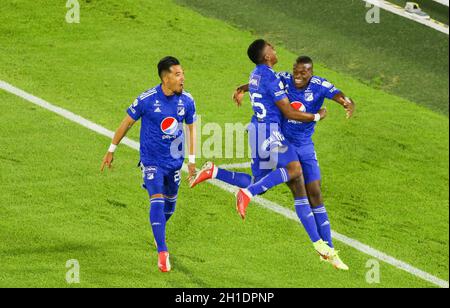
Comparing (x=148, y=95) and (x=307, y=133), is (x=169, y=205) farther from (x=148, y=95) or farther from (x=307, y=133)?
(x=307, y=133)

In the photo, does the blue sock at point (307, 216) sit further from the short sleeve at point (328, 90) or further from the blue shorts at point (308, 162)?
the short sleeve at point (328, 90)

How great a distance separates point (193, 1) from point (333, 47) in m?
4.21

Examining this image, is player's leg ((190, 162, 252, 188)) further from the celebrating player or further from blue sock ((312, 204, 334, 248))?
blue sock ((312, 204, 334, 248))

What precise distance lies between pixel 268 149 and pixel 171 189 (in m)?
1.82

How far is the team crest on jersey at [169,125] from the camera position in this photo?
13323mm

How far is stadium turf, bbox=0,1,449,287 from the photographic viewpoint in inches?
753

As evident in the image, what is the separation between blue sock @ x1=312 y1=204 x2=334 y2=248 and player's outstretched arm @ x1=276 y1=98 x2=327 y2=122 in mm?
1374

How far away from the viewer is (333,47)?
85.0ft

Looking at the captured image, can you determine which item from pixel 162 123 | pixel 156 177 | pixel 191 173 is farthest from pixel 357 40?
pixel 191 173

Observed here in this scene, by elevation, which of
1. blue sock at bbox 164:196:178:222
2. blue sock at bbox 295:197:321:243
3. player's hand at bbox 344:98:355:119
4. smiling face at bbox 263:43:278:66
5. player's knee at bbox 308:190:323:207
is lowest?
blue sock at bbox 295:197:321:243

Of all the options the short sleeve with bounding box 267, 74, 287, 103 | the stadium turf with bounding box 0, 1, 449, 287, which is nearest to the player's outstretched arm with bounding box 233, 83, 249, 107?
the short sleeve with bounding box 267, 74, 287, 103

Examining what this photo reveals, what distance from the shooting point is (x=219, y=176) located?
12.9 meters
